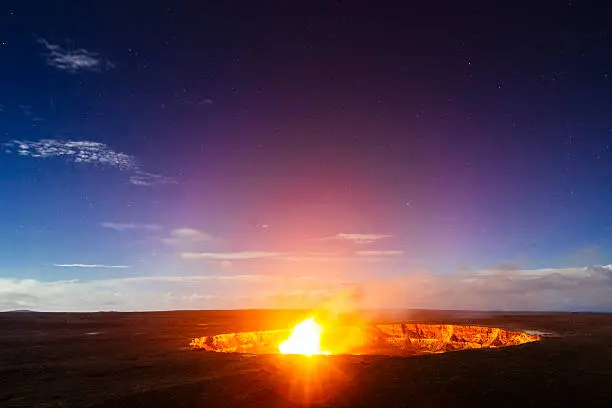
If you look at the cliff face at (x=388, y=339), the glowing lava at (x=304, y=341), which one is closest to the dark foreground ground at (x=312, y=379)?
the cliff face at (x=388, y=339)

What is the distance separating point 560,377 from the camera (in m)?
23.0

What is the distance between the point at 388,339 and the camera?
188 feet

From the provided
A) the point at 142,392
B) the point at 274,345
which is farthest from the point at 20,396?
the point at 274,345

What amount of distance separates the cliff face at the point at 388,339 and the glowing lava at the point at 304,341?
0.79 metres

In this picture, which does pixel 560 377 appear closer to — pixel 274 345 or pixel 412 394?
pixel 412 394

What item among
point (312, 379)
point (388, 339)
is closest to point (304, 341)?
point (388, 339)

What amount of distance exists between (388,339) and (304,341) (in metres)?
11.9

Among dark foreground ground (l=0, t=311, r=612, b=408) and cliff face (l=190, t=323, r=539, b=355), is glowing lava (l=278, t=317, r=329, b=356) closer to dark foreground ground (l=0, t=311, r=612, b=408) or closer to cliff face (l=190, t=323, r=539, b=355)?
cliff face (l=190, t=323, r=539, b=355)

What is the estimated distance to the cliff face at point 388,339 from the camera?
45006 millimetres

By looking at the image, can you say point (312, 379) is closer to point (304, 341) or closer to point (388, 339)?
point (304, 341)

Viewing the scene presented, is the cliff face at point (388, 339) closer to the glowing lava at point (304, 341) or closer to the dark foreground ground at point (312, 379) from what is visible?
the glowing lava at point (304, 341)

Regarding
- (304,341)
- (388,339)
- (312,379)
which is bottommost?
(388,339)

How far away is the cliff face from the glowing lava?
30.9 inches

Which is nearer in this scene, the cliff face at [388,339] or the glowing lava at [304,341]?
the glowing lava at [304,341]
